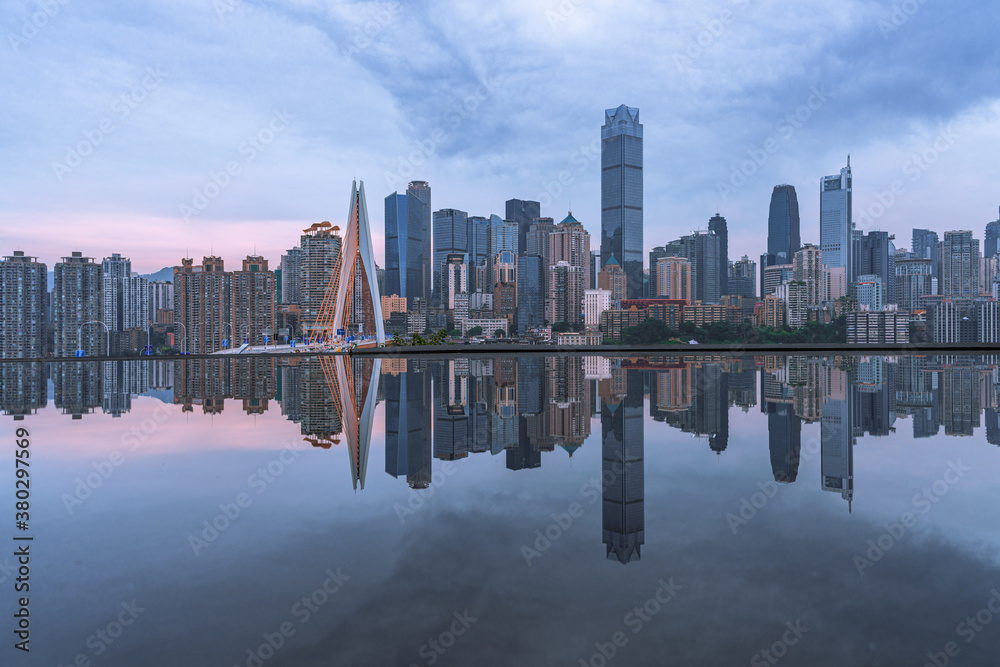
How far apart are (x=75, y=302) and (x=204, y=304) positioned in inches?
528

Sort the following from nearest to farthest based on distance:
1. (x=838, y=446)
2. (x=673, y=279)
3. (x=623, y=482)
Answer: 1. (x=623, y=482)
2. (x=838, y=446)
3. (x=673, y=279)

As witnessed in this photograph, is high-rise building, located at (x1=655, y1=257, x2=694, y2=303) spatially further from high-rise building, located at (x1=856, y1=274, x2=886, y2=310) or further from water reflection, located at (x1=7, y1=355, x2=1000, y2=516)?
water reflection, located at (x1=7, y1=355, x2=1000, y2=516)

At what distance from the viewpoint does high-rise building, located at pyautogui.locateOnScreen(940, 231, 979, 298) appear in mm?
128962

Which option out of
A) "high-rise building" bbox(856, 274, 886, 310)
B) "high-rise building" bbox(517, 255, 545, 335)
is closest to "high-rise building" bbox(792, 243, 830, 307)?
"high-rise building" bbox(856, 274, 886, 310)

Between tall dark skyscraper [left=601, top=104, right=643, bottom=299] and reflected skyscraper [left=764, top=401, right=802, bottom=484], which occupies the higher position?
tall dark skyscraper [left=601, top=104, right=643, bottom=299]

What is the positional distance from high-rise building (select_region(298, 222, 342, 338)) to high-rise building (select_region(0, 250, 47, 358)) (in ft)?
86.2

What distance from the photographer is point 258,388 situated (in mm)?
21438

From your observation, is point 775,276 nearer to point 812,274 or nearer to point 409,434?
point 812,274

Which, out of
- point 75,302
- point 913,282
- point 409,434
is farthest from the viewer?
point 913,282

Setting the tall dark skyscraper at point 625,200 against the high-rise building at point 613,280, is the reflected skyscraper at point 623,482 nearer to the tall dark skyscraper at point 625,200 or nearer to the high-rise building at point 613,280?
the high-rise building at point 613,280

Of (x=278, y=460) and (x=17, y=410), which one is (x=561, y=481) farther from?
(x=17, y=410)

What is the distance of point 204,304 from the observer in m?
73.3

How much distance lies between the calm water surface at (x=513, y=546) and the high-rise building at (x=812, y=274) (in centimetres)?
14245

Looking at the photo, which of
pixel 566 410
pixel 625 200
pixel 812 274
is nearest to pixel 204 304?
pixel 566 410
